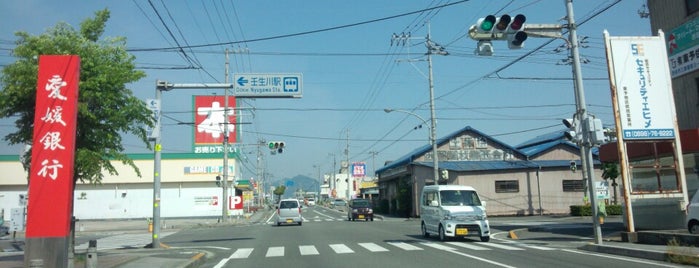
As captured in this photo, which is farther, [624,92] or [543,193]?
[543,193]

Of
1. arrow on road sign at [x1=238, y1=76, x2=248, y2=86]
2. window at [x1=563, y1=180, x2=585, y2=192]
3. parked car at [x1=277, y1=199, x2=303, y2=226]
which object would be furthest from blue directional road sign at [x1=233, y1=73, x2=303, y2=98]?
window at [x1=563, y1=180, x2=585, y2=192]

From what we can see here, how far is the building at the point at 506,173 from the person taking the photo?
41.4 meters

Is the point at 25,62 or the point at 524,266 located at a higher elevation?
the point at 25,62

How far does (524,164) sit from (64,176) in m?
37.2

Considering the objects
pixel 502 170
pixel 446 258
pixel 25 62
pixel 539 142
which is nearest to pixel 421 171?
pixel 502 170

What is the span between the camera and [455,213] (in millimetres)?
19016

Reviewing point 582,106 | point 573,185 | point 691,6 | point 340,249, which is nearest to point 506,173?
point 573,185

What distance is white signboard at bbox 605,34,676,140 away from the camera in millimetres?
17188

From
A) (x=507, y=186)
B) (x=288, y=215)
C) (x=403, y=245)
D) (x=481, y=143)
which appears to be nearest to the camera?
(x=403, y=245)

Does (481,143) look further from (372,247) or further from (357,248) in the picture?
(357,248)

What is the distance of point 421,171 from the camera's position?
44.9 meters

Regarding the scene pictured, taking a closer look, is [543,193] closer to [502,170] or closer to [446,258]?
[502,170]

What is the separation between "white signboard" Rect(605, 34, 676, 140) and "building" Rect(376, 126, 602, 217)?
21.6 metres

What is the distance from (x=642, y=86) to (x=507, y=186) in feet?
82.4
